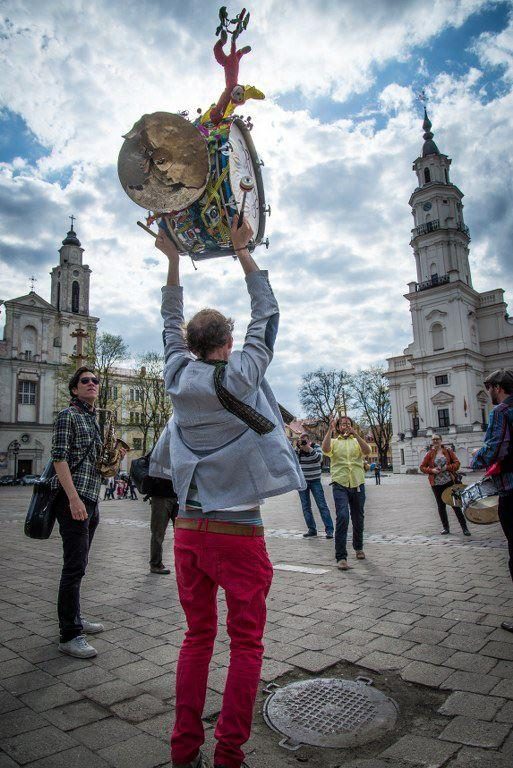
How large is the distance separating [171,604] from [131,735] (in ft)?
8.35

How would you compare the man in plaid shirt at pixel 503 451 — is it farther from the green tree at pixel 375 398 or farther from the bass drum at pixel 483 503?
the green tree at pixel 375 398

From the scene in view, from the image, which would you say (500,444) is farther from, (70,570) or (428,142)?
(428,142)

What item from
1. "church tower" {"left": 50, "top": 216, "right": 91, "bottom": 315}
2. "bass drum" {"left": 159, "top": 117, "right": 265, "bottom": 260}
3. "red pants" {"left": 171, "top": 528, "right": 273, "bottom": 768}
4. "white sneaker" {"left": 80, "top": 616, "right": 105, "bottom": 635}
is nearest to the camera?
"red pants" {"left": 171, "top": 528, "right": 273, "bottom": 768}

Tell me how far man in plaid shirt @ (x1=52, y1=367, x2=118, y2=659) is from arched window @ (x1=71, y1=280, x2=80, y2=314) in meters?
57.7

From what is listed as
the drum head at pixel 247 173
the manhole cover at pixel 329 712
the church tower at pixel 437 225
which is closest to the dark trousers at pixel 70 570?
the manhole cover at pixel 329 712

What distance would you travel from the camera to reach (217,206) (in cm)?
302

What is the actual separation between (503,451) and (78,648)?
3645mm

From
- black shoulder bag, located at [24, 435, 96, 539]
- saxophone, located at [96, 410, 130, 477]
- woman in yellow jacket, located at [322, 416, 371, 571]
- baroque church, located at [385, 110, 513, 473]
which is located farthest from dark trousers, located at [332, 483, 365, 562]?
baroque church, located at [385, 110, 513, 473]

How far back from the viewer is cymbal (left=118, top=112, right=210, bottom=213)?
9.34ft

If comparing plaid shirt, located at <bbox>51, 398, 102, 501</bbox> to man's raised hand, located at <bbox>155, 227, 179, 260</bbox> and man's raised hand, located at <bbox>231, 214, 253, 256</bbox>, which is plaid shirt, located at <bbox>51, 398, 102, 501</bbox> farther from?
man's raised hand, located at <bbox>231, 214, 253, 256</bbox>

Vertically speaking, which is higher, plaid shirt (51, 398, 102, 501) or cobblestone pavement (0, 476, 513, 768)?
plaid shirt (51, 398, 102, 501)

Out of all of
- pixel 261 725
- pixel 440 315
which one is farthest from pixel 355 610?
pixel 440 315

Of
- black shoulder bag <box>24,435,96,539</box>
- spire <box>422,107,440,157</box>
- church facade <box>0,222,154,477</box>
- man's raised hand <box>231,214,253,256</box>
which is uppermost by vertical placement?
spire <box>422,107,440,157</box>

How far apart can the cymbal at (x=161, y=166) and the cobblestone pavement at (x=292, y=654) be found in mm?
2837
